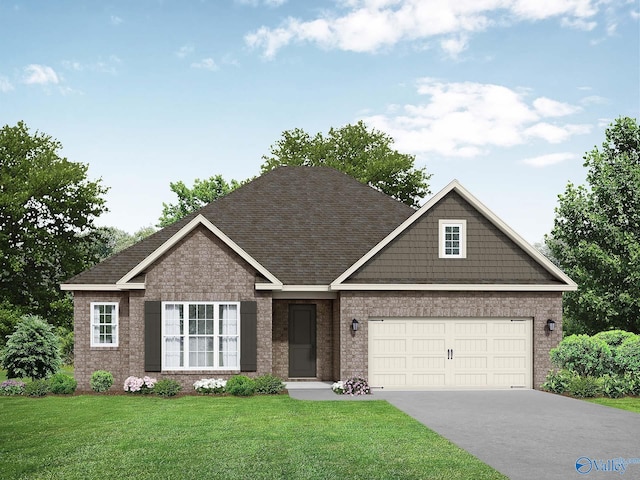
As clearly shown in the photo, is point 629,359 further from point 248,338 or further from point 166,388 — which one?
point 166,388

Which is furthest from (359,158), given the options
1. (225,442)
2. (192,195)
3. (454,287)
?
(225,442)

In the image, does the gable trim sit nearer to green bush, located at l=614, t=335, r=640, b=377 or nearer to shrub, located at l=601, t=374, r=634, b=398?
green bush, located at l=614, t=335, r=640, b=377

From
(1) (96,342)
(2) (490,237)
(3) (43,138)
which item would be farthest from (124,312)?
(3) (43,138)

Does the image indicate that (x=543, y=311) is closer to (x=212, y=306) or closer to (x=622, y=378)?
(x=622, y=378)

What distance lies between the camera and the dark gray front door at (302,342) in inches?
941

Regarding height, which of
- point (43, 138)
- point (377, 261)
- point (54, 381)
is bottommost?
point (54, 381)

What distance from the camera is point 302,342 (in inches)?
941

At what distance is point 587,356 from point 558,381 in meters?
1.14

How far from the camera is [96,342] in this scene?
73.4 feet

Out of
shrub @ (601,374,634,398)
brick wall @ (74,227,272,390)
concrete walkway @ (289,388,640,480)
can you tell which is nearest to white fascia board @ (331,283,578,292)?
brick wall @ (74,227,272,390)

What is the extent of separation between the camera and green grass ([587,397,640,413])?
60.5 feet

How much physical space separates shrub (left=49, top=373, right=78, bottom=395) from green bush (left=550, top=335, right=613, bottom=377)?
14.1 metres

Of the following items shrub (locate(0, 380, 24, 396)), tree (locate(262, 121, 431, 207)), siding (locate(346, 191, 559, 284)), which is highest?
tree (locate(262, 121, 431, 207))

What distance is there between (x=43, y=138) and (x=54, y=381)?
19661 millimetres
